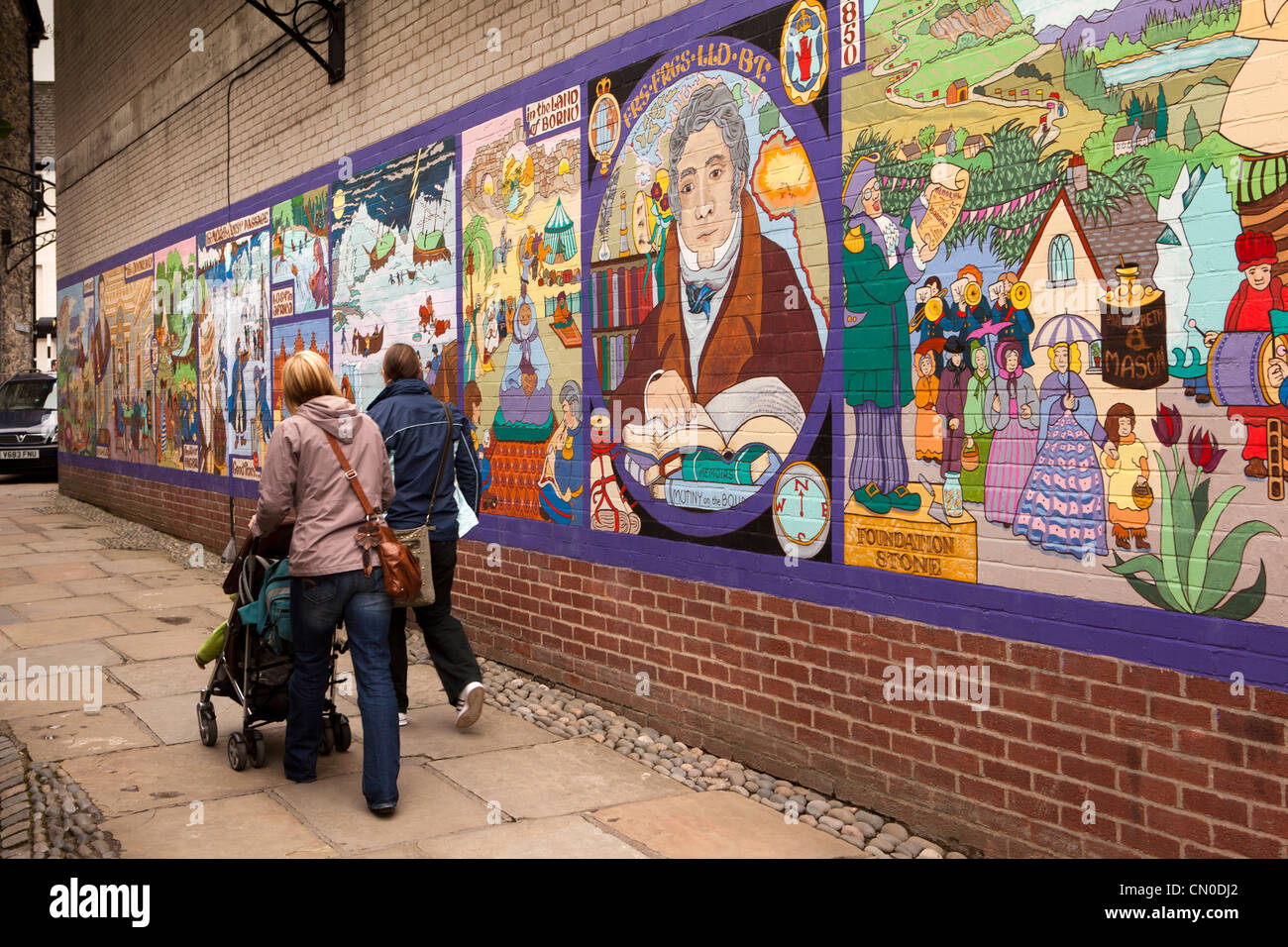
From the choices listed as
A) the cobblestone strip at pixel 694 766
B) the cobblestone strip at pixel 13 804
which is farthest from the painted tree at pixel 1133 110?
the cobblestone strip at pixel 13 804

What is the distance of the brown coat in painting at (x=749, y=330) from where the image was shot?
16.7ft

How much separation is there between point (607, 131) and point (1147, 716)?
14.0ft

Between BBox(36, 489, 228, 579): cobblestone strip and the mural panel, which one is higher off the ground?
the mural panel

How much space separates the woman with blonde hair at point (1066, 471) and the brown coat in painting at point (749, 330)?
47.4 inches

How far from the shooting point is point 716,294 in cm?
558

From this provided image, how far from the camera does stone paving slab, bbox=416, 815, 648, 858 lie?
426 cm

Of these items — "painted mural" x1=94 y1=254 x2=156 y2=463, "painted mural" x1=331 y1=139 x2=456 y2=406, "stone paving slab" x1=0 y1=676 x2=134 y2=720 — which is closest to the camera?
"stone paving slab" x1=0 y1=676 x2=134 y2=720

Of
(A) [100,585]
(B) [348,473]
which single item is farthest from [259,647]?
(A) [100,585]

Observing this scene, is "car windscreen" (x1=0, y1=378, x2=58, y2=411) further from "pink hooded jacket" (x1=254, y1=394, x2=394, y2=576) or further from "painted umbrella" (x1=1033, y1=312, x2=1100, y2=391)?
"painted umbrella" (x1=1033, y1=312, x2=1100, y2=391)

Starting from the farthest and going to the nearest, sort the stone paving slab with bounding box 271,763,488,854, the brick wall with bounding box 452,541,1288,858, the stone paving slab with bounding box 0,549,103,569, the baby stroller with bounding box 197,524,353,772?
the stone paving slab with bounding box 0,549,103,569
the baby stroller with bounding box 197,524,353,772
the stone paving slab with bounding box 271,763,488,854
the brick wall with bounding box 452,541,1288,858

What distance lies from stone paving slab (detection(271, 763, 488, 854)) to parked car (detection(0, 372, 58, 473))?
19.8 meters

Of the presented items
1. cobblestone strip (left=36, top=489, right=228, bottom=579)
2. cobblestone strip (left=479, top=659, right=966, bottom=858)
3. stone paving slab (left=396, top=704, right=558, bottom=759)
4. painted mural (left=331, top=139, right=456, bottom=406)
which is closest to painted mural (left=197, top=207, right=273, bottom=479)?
cobblestone strip (left=36, top=489, right=228, bottom=579)

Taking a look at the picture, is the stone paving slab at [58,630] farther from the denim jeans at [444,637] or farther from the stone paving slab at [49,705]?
the denim jeans at [444,637]
